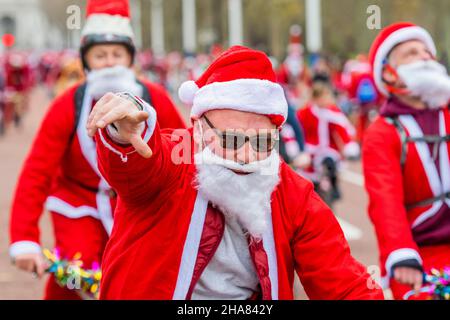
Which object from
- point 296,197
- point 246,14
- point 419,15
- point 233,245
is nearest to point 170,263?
point 233,245

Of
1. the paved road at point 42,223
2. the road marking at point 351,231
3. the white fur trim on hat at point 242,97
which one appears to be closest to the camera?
the white fur trim on hat at point 242,97

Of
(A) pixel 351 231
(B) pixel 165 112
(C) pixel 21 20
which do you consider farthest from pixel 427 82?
(C) pixel 21 20

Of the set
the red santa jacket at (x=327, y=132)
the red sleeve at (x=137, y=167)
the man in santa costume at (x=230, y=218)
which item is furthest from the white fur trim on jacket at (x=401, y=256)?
the red santa jacket at (x=327, y=132)

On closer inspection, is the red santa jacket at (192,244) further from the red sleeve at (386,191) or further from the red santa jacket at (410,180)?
the red santa jacket at (410,180)

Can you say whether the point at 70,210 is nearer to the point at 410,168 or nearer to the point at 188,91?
the point at 410,168

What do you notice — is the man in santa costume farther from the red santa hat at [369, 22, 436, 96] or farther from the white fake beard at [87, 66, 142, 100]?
the white fake beard at [87, 66, 142, 100]

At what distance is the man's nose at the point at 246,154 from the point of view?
3.11 metres

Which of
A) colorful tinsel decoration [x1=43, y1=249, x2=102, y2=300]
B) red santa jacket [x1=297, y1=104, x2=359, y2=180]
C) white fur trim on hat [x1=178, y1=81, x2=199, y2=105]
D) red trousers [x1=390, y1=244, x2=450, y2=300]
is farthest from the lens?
red santa jacket [x1=297, y1=104, x2=359, y2=180]

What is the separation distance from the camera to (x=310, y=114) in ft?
34.2

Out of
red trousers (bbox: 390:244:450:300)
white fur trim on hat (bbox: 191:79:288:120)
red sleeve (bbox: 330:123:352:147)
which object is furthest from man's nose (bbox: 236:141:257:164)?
red sleeve (bbox: 330:123:352:147)

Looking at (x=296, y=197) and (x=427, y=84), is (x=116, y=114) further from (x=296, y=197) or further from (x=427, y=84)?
(x=427, y=84)

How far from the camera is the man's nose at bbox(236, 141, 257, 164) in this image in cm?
311

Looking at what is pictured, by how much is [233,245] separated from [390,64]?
2089 mm

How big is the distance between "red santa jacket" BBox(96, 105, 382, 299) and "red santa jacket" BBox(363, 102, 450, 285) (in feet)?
4.50
